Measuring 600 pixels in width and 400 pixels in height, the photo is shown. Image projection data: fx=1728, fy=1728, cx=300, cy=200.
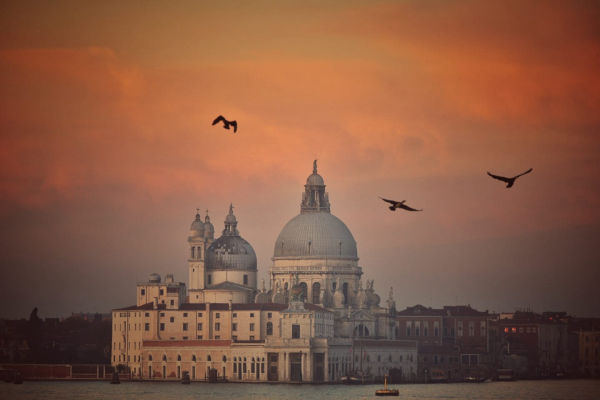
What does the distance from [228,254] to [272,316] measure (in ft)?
28.4

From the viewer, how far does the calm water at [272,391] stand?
91.6 meters

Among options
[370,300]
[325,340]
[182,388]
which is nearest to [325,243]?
[370,300]

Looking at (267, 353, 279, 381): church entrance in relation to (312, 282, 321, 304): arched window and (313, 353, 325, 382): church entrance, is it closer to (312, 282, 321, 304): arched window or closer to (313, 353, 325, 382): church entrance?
(313, 353, 325, 382): church entrance

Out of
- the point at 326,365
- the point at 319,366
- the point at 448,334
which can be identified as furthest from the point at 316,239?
the point at 448,334

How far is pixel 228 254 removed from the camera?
12219cm

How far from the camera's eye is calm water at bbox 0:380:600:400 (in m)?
91.6

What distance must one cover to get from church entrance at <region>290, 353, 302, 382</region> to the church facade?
6cm

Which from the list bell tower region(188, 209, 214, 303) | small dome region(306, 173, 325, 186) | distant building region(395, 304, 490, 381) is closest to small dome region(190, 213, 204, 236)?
bell tower region(188, 209, 214, 303)

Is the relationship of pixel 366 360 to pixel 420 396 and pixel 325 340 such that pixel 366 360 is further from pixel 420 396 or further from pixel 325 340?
pixel 420 396

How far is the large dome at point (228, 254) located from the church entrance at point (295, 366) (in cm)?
1364

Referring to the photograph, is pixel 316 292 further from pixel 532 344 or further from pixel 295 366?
pixel 532 344

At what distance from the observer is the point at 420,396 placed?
94.2m

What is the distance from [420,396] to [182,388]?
50.9ft

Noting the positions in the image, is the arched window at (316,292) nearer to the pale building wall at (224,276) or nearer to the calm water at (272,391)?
the pale building wall at (224,276)
